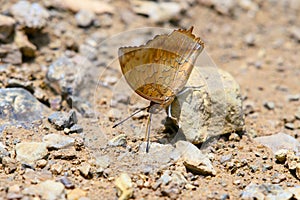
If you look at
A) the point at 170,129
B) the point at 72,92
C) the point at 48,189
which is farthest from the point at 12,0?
the point at 48,189

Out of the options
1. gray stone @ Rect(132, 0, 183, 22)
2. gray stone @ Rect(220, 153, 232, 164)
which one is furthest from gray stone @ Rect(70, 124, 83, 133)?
gray stone @ Rect(132, 0, 183, 22)

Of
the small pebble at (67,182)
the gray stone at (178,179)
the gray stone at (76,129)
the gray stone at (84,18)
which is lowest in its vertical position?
the small pebble at (67,182)

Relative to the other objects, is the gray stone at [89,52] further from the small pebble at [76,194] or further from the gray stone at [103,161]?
the small pebble at [76,194]

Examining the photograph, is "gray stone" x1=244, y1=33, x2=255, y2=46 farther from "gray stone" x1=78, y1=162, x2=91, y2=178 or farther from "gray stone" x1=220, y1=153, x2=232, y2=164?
"gray stone" x1=78, y1=162, x2=91, y2=178

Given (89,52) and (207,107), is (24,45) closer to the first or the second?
(89,52)

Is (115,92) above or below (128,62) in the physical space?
below

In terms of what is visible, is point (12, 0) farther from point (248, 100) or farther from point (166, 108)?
point (248, 100)

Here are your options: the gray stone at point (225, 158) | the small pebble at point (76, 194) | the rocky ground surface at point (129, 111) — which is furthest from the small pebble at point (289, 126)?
the small pebble at point (76, 194)
